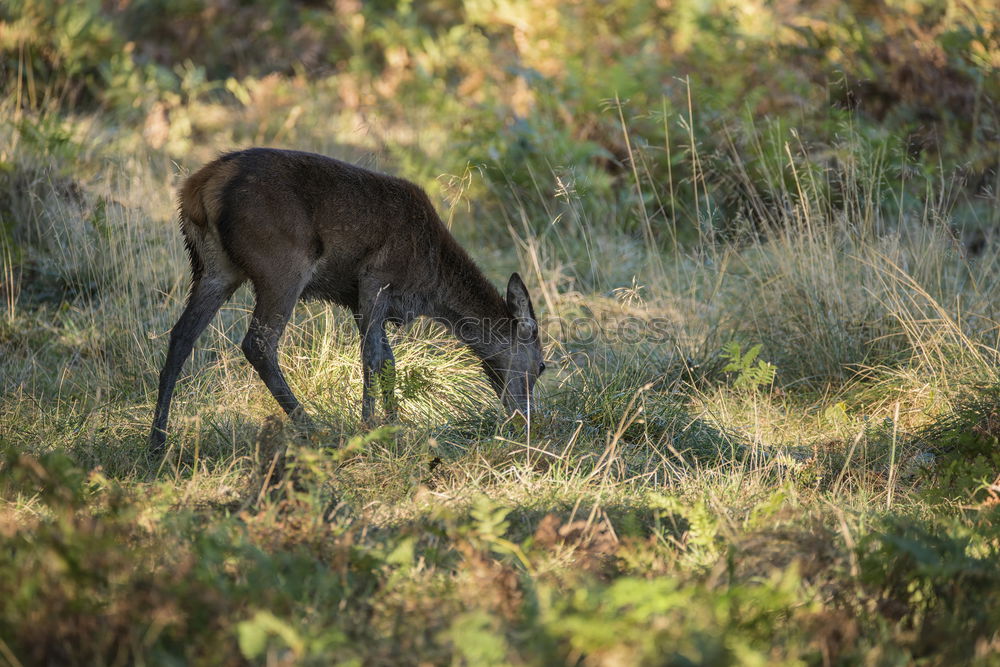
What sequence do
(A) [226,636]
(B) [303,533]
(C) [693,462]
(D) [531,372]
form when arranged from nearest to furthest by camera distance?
(A) [226,636] → (B) [303,533] → (C) [693,462] → (D) [531,372]

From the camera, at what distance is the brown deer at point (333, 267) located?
5.20 m

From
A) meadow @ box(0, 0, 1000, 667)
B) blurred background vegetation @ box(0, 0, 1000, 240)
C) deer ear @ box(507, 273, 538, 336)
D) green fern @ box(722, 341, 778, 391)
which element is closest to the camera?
meadow @ box(0, 0, 1000, 667)

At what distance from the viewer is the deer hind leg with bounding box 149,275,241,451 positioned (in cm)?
522

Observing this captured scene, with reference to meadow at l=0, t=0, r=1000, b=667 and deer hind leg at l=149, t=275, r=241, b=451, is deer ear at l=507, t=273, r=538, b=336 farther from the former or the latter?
deer hind leg at l=149, t=275, r=241, b=451

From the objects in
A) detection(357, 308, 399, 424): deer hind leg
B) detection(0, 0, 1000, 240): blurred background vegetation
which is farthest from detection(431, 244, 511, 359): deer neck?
detection(0, 0, 1000, 240): blurred background vegetation

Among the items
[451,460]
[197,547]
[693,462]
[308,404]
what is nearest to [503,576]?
[197,547]

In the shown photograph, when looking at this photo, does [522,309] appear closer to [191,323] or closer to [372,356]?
[372,356]

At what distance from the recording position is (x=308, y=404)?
5621 millimetres

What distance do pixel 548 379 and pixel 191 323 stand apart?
2.38 m

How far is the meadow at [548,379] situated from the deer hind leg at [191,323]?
0.20 metres

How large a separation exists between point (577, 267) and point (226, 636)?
592cm

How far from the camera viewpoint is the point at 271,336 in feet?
17.5

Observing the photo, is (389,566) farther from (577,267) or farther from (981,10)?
(981,10)

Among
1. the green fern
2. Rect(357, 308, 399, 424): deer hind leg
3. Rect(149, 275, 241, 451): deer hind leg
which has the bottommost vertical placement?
the green fern
